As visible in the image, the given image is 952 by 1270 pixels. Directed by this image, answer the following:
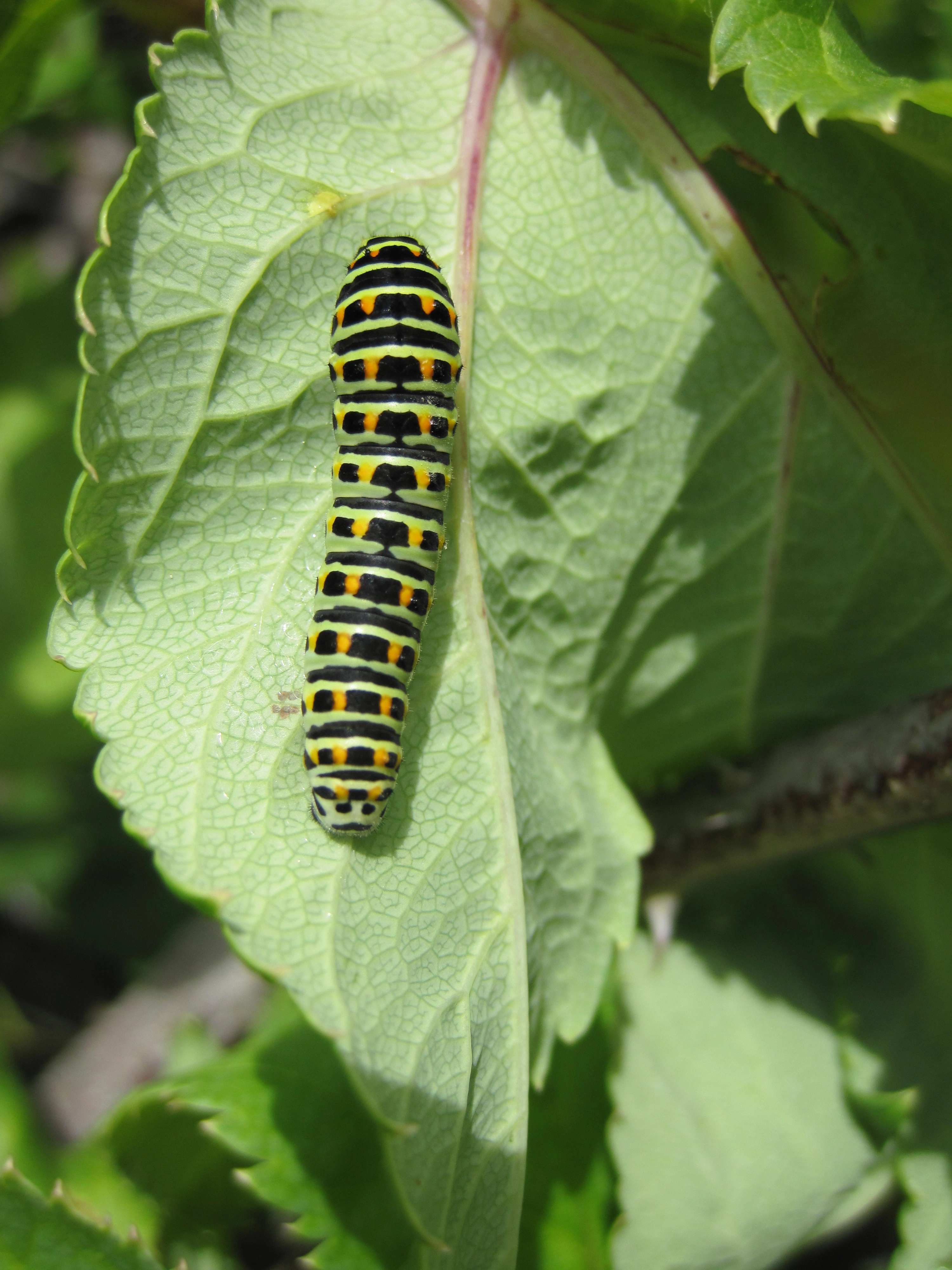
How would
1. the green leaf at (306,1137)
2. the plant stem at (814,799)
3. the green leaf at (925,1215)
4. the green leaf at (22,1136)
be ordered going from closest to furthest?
the plant stem at (814,799)
the green leaf at (306,1137)
the green leaf at (925,1215)
the green leaf at (22,1136)

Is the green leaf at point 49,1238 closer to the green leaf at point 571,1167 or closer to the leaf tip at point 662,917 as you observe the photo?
the green leaf at point 571,1167

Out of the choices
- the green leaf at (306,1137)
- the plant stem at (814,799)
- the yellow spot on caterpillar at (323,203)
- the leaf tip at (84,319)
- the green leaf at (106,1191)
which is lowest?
the green leaf at (106,1191)

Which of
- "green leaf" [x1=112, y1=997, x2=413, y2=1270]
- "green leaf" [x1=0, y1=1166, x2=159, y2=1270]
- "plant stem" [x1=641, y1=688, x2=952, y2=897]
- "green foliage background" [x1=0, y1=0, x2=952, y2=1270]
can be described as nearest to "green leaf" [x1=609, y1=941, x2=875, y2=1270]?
"green foliage background" [x1=0, y1=0, x2=952, y2=1270]

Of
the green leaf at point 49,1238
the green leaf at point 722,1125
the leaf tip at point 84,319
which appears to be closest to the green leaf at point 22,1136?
the green leaf at point 49,1238

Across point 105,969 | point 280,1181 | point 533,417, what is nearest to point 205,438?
point 533,417

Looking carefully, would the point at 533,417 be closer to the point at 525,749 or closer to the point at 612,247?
the point at 612,247

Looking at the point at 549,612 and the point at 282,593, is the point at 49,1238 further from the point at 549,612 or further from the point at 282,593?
the point at 549,612

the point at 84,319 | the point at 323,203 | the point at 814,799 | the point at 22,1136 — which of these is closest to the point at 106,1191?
the point at 22,1136

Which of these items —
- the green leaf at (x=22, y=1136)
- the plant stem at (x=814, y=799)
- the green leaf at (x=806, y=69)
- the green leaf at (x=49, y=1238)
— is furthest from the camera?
the green leaf at (x=22, y=1136)

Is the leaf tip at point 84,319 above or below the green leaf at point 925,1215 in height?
above
